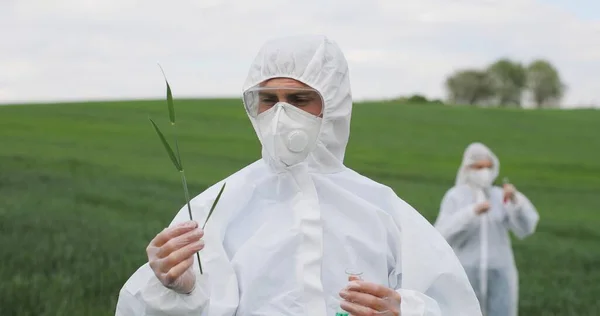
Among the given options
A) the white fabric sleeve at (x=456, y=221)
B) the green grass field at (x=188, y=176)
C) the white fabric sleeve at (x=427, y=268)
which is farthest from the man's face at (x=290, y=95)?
the white fabric sleeve at (x=456, y=221)

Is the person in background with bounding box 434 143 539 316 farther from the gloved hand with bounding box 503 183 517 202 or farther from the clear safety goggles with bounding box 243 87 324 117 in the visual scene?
the clear safety goggles with bounding box 243 87 324 117

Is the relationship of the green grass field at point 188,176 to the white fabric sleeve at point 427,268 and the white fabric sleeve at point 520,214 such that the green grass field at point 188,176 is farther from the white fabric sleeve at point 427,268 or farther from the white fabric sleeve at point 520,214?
the white fabric sleeve at point 427,268

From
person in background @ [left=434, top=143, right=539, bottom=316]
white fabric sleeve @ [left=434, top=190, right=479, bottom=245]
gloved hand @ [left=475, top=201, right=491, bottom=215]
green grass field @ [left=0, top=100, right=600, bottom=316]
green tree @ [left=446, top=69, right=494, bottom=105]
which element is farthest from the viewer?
green tree @ [left=446, top=69, right=494, bottom=105]

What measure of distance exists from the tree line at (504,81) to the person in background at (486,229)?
222ft

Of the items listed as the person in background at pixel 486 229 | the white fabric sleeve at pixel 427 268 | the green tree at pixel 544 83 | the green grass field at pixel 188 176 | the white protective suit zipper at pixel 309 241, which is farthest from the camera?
the green tree at pixel 544 83

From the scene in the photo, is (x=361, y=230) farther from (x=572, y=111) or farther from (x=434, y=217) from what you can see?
(x=572, y=111)

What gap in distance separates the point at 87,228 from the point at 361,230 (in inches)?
408

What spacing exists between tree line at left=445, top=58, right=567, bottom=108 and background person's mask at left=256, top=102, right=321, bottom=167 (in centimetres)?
7468

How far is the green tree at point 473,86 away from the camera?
7856 centimetres

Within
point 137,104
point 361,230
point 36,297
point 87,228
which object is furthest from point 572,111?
point 361,230

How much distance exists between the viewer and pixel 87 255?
1114 centimetres

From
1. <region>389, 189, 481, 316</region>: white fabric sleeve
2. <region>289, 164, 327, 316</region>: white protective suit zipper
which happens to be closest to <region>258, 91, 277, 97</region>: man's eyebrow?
<region>289, 164, 327, 316</region>: white protective suit zipper

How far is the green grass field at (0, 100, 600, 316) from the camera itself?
1084 cm

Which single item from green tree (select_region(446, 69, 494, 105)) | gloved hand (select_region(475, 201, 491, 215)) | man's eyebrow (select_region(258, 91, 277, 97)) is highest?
man's eyebrow (select_region(258, 91, 277, 97))
